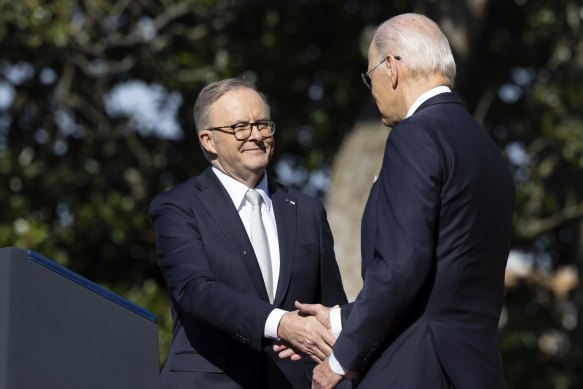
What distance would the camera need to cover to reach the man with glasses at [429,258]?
3883 mm

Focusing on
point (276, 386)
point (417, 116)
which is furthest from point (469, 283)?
point (276, 386)

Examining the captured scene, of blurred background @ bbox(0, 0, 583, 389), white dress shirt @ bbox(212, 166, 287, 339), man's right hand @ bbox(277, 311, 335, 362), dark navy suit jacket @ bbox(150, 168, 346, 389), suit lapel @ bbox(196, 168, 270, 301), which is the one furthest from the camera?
blurred background @ bbox(0, 0, 583, 389)

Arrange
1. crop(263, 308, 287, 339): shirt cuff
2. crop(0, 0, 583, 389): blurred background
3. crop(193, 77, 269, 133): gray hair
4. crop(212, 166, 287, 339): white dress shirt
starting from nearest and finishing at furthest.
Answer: crop(263, 308, 287, 339): shirt cuff
crop(212, 166, 287, 339): white dress shirt
crop(193, 77, 269, 133): gray hair
crop(0, 0, 583, 389): blurred background

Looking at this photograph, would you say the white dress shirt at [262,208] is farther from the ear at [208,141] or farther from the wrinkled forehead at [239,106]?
the wrinkled forehead at [239,106]

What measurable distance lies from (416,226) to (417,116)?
15.2 inches

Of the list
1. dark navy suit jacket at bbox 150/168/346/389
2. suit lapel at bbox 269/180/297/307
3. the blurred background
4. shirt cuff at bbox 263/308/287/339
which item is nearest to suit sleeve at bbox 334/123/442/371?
shirt cuff at bbox 263/308/287/339

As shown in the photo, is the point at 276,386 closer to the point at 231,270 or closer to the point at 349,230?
the point at 231,270

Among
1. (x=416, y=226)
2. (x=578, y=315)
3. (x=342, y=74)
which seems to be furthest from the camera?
(x=578, y=315)

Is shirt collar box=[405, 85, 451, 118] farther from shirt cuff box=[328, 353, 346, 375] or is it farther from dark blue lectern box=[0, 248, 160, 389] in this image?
dark blue lectern box=[0, 248, 160, 389]

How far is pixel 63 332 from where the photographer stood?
4020 millimetres

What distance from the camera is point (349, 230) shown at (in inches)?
403

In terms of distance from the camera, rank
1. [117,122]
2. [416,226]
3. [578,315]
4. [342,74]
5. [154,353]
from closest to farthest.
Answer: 1. [416,226]
2. [154,353]
3. [342,74]
4. [117,122]
5. [578,315]

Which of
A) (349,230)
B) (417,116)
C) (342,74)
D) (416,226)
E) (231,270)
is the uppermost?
(417,116)

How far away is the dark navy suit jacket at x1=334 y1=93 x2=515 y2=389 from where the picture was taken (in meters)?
3.88
